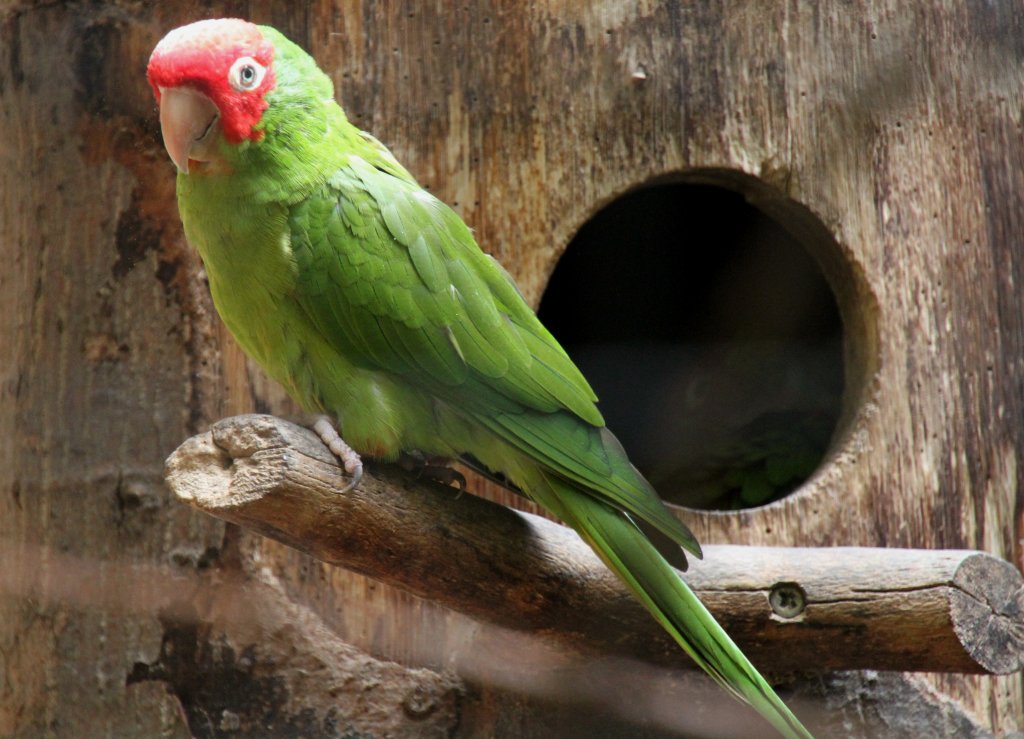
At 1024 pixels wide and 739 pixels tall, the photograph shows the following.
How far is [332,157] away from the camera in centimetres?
213

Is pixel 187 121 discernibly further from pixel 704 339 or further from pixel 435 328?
pixel 704 339

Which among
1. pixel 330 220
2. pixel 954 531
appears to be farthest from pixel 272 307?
pixel 954 531

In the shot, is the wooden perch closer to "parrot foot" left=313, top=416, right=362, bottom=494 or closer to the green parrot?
"parrot foot" left=313, top=416, right=362, bottom=494

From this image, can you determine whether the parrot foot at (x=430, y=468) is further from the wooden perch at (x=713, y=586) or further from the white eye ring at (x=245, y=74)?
the white eye ring at (x=245, y=74)

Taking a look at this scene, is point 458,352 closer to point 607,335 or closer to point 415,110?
point 415,110

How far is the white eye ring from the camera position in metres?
2.00

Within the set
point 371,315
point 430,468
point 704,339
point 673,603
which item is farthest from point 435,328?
point 704,339

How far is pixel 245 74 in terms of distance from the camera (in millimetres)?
2033

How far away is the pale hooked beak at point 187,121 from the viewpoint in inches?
78.4

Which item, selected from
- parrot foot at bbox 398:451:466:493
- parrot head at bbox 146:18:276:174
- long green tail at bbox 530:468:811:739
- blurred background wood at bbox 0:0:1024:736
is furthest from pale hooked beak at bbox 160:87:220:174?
long green tail at bbox 530:468:811:739

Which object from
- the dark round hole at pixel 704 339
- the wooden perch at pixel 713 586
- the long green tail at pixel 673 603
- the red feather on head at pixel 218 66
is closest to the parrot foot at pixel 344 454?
the wooden perch at pixel 713 586

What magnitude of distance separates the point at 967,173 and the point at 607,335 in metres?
1.70

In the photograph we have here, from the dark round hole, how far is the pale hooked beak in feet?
5.28

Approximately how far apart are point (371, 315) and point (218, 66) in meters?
0.53
